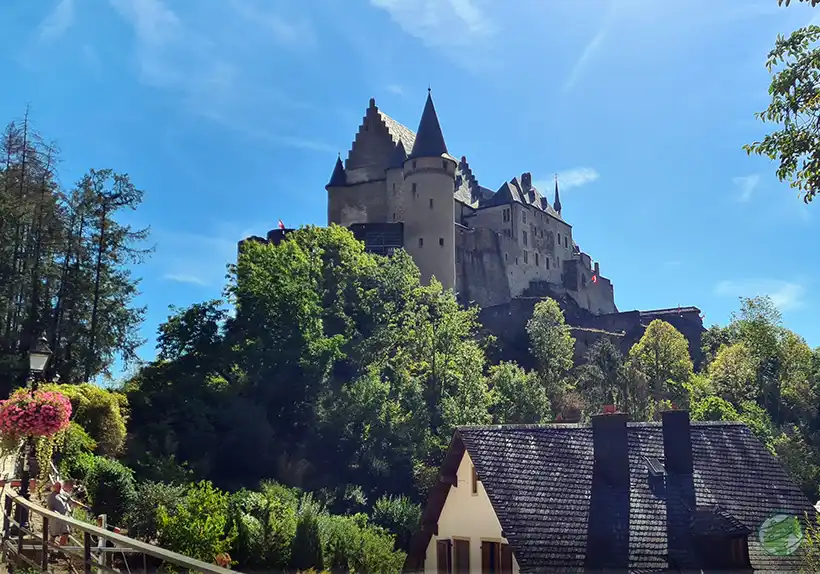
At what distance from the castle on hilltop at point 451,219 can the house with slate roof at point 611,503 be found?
144ft

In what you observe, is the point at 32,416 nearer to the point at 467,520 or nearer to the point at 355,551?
the point at 467,520

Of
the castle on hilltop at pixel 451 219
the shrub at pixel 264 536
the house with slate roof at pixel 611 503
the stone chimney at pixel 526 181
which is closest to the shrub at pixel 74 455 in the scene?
the shrub at pixel 264 536

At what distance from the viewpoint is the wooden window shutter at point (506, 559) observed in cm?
1667

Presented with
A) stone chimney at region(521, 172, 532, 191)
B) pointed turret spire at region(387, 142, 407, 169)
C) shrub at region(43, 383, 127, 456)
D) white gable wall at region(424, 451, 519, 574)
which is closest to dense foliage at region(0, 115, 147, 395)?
shrub at region(43, 383, 127, 456)

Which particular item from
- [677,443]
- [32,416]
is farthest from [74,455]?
[677,443]

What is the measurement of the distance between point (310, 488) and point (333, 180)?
136 ft

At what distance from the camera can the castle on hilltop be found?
6469cm

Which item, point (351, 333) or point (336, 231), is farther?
point (336, 231)

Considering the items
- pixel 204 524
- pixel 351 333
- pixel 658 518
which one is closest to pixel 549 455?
pixel 658 518

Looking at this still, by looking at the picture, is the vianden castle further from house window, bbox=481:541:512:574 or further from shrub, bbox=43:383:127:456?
house window, bbox=481:541:512:574

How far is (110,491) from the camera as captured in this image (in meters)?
23.0

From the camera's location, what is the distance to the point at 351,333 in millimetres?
43969

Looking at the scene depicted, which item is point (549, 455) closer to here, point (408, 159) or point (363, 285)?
point (363, 285)

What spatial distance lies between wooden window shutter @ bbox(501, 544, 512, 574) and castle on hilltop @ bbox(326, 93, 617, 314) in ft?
151
